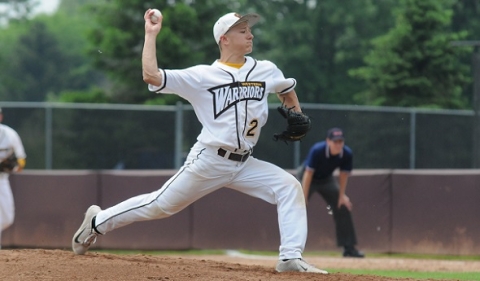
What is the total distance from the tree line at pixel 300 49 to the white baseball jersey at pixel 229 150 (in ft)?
11.1

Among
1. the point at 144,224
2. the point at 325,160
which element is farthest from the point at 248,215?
the point at 325,160

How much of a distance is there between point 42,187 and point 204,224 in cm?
240

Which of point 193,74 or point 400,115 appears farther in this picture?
point 400,115

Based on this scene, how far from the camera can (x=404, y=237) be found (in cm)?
1366

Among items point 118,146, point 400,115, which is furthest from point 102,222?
point 400,115

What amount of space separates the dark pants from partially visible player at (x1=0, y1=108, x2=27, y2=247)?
3.58 meters

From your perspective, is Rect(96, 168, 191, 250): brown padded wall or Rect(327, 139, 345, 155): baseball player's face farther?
Rect(96, 168, 191, 250): brown padded wall

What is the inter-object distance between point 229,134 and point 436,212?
6.75 metres

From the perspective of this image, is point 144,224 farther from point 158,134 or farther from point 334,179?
point 158,134

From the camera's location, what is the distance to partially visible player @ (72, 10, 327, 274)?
7.41m

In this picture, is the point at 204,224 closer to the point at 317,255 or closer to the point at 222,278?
the point at 317,255

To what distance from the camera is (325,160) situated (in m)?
12.6

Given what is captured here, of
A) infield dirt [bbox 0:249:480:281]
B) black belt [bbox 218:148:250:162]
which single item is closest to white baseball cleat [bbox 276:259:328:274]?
infield dirt [bbox 0:249:480:281]

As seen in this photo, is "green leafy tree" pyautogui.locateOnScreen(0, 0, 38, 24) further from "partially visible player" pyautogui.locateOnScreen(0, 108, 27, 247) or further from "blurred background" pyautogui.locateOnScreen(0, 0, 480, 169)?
"partially visible player" pyautogui.locateOnScreen(0, 108, 27, 247)
